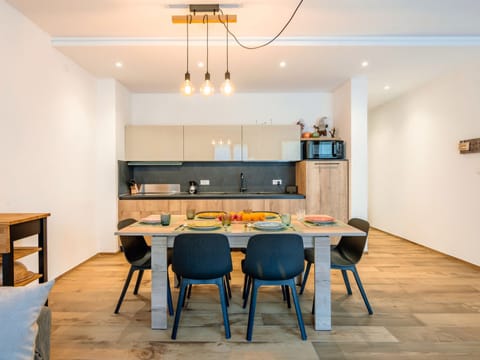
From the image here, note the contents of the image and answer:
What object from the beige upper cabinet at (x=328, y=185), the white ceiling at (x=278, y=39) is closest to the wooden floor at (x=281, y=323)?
the beige upper cabinet at (x=328, y=185)

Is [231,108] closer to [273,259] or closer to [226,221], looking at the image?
[226,221]

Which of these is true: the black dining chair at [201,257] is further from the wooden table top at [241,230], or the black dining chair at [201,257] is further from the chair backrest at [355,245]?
the chair backrest at [355,245]

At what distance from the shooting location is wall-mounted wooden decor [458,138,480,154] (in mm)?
3632

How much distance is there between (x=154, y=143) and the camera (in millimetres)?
4777

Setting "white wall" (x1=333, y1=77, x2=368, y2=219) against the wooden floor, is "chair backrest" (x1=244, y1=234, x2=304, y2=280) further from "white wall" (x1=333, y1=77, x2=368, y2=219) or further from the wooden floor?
"white wall" (x1=333, y1=77, x2=368, y2=219)

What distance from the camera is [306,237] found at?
2285 mm

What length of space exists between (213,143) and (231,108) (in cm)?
79

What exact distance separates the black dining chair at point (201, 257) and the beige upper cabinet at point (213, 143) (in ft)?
9.35

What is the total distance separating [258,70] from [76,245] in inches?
135

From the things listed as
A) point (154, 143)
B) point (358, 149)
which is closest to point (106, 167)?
point (154, 143)

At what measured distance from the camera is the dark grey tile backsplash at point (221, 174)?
5102 mm

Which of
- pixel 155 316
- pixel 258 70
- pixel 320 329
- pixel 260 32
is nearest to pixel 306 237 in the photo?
pixel 320 329

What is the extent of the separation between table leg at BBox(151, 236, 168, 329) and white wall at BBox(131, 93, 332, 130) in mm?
3224

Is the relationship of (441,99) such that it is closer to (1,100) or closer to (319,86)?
(319,86)
